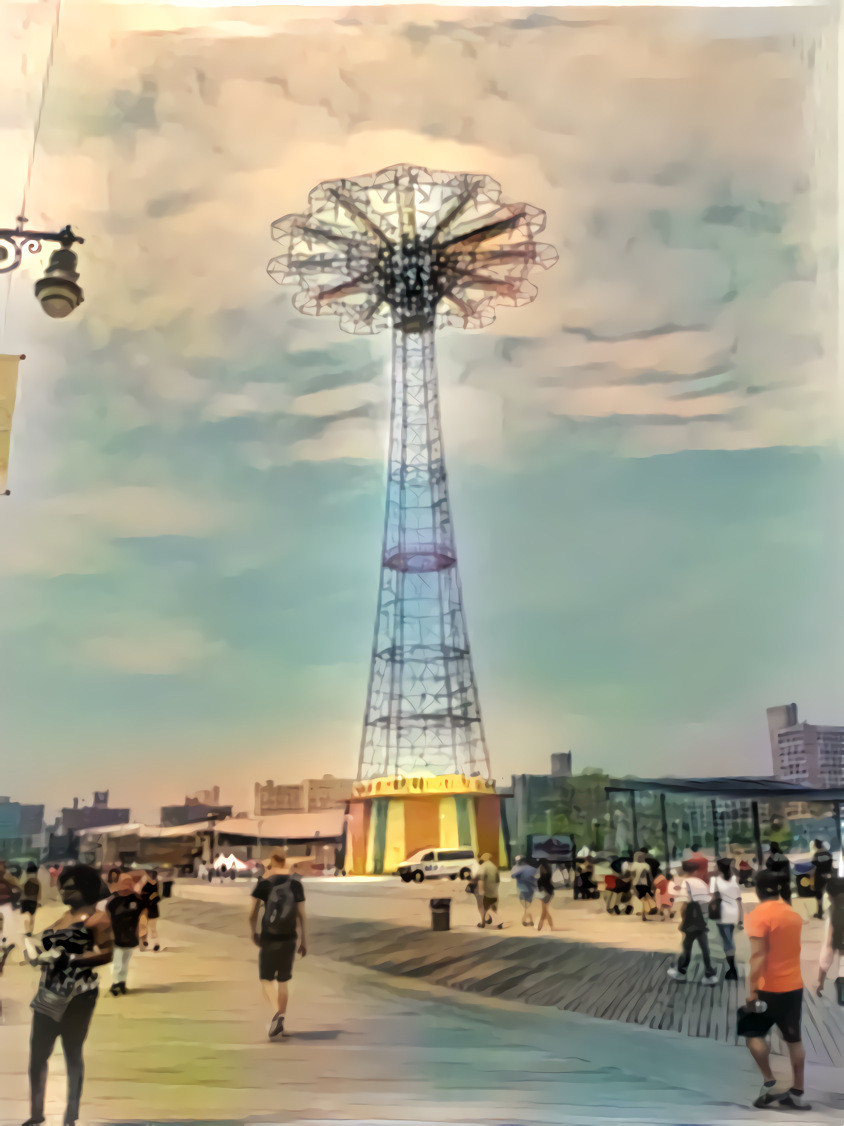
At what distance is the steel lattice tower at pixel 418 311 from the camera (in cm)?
651

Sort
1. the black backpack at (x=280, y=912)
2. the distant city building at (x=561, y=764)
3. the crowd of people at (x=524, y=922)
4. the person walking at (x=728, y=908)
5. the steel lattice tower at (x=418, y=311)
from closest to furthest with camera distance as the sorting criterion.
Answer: the crowd of people at (x=524, y=922)
the black backpack at (x=280, y=912)
the person walking at (x=728, y=908)
the distant city building at (x=561, y=764)
the steel lattice tower at (x=418, y=311)

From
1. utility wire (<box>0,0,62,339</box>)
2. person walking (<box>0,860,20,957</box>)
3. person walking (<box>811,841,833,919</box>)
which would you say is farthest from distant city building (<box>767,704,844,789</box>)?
utility wire (<box>0,0,62,339</box>)

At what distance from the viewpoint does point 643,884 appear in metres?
5.95

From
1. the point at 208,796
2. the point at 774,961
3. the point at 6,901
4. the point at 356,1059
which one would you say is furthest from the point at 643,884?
the point at 6,901

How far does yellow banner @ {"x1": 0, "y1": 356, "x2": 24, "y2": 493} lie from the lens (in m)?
5.75

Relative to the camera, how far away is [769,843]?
5.96 meters

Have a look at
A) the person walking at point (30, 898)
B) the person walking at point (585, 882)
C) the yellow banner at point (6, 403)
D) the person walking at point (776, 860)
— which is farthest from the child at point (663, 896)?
the yellow banner at point (6, 403)

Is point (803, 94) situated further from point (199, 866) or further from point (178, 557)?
point (199, 866)

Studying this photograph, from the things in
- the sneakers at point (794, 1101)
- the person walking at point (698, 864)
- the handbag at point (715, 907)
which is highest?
the person walking at point (698, 864)

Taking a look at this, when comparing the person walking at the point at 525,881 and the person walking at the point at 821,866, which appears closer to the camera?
the person walking at the point at 821,866

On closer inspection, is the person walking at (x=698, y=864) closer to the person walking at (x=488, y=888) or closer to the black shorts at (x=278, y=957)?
the person walking at (x=488, y=888)

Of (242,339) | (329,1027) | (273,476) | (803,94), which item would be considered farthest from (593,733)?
(803,94)

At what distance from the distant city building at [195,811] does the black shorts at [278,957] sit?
3.97ft

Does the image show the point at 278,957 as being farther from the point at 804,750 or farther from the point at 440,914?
the point at 804,750
